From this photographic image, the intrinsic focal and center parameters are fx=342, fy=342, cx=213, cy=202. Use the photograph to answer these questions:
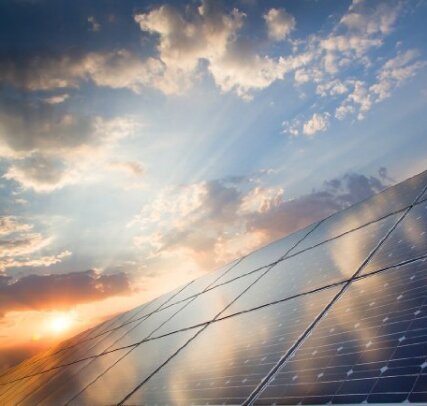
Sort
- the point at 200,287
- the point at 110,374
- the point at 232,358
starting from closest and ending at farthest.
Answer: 1. the point at 232,358
2. the point at 110,374
3. the point at 200,287

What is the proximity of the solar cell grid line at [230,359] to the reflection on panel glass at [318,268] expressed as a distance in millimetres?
462

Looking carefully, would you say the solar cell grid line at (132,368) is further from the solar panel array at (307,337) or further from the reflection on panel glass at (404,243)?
the reflection on panel glass at (404,243)

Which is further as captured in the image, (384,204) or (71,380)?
(71,380)

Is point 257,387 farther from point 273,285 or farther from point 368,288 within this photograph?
point 273,285

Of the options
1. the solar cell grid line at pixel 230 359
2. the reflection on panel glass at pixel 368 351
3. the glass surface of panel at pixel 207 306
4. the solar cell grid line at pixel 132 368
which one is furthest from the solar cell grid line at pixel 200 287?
the reflection on panel glass at pixel 368 351

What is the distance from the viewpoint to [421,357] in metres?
2.28

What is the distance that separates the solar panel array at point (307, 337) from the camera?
2629 millimetres

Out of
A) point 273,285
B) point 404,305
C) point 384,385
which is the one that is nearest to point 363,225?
point 273,285

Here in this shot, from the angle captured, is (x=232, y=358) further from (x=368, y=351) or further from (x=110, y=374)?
(x=110, y=374)

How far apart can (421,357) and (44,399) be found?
8.50 metres

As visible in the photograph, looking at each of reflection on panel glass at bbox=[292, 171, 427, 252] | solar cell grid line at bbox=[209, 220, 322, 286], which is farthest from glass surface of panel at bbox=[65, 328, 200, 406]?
reflection on panel glass at bbox=[292, 171, 427, 252]

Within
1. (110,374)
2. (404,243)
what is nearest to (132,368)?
(110,374)

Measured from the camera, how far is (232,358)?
4.41 meters

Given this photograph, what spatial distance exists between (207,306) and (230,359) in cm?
373
